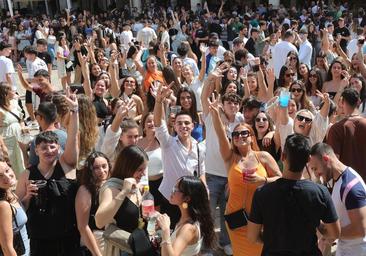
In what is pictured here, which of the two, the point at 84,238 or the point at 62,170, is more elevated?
the point at 62,170

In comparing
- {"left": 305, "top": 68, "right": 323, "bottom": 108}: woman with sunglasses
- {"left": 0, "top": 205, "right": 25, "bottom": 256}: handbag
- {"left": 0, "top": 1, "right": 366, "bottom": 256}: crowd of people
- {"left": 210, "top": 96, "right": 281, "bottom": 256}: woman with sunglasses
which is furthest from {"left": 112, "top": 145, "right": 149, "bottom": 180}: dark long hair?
{"left": 305, "top": 68, "right": 323, "bottom": 108}: woman with sunglasses

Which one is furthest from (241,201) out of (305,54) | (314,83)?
(305,54)

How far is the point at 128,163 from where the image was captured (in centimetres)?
336

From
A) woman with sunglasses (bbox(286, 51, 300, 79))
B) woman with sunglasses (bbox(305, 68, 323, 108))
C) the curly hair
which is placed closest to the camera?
the curly hair

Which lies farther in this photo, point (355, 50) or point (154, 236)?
point (355, 50)

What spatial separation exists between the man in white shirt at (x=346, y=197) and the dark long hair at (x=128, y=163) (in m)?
1.17

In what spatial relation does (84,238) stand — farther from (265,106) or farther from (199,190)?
(265,106)

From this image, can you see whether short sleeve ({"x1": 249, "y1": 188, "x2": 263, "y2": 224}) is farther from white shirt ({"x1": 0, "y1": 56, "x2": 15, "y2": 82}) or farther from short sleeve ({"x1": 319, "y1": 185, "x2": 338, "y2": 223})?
white shirt ({"x1": 0, "y1": 56, "x2": 15, "y2": 82})

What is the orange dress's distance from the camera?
3.74 metres

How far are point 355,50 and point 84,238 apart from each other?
7.54 metres

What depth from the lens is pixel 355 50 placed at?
30.6 ft

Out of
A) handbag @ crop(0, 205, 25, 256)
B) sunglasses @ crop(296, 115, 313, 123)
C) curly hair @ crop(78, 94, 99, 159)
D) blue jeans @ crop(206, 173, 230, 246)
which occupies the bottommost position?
blue jeans @ crop(206, 173, 230, 246)

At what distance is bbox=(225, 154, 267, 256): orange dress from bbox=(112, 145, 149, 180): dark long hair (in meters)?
0.81

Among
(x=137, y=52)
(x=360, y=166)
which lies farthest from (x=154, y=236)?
(x=137, y=52)
